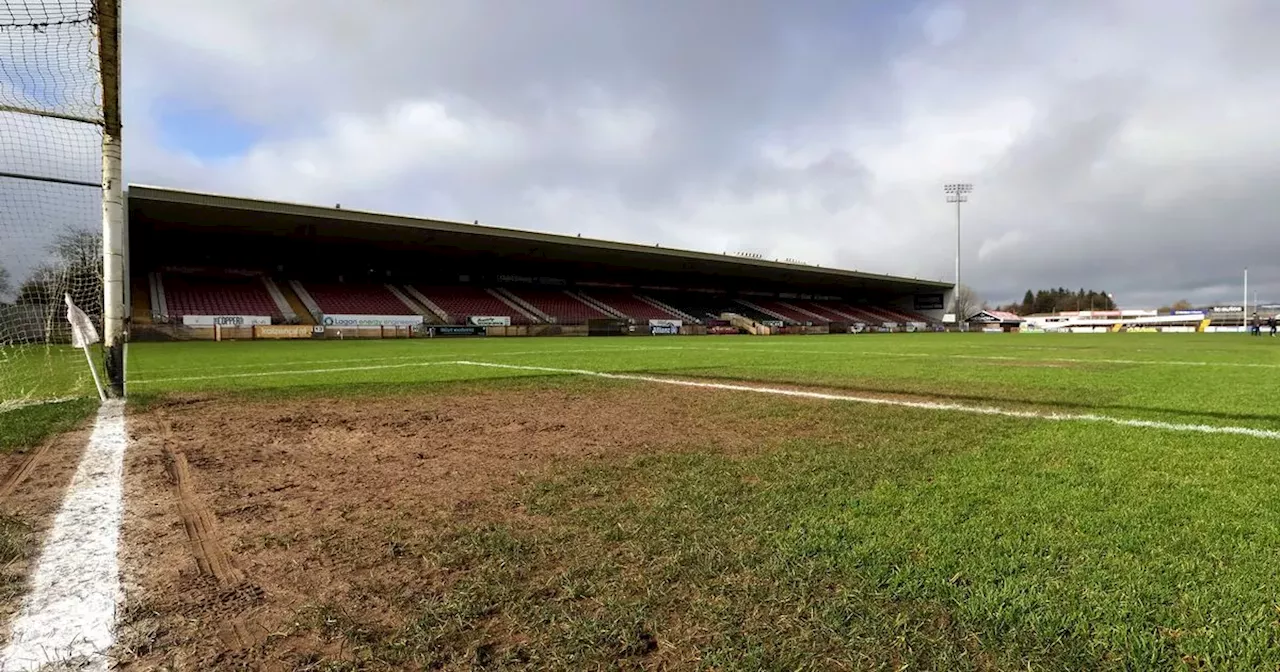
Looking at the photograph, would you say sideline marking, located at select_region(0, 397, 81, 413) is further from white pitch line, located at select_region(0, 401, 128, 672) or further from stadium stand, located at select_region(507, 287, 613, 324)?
stadium stand, located at select_region(507, 287, 613, 324)

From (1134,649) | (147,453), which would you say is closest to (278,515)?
(147,453)

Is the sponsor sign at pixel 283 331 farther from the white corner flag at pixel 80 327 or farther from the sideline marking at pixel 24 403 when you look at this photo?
the sideline marking at pixel 24 403

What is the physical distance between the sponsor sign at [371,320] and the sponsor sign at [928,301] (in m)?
63.6

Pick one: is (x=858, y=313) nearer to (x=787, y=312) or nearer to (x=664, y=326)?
(x=787, y=312)

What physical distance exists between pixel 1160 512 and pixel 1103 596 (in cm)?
132

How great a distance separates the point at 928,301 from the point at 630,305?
45028mm

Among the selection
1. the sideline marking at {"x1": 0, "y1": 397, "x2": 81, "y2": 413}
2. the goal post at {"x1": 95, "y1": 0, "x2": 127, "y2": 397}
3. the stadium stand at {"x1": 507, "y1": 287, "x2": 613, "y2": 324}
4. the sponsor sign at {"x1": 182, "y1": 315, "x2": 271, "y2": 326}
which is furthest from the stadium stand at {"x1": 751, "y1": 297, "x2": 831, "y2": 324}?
the sideline marking at {"x1": 0, "y1": 397, "x2": 81, "y2": 413}

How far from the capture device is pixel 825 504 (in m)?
3.17

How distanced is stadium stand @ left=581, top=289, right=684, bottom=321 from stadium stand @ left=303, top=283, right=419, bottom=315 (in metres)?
16.8

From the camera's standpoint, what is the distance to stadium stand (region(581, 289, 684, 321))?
5016cm

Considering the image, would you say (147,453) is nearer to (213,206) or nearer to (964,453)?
(964,453)

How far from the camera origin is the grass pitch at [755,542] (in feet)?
6.07

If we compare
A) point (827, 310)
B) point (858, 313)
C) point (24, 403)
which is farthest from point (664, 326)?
point (24, 403)

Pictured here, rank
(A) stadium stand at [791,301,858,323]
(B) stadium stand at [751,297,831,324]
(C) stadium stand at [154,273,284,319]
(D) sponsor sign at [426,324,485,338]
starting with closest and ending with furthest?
(C) stadium stand at [154,273,284,319], (D) sponsor sign at [426,324,485,338], (B) stadium stand at [751,297,831,324], (A) stadium stand at [791,301,858,323]
